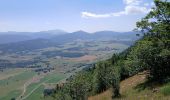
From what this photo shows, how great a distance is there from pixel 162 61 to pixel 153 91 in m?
7.39

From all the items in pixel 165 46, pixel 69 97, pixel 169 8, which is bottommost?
pixel 69 97

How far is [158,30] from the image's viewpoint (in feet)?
135

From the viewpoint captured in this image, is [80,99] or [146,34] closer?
[80,99]

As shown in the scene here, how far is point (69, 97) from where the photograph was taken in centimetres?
4084

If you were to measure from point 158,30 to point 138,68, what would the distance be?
7385mm

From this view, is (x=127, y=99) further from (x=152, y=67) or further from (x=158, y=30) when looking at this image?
(x=158, y=30)

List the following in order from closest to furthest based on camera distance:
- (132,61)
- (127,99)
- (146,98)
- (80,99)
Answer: (146,98) < (127,99) < (80,99) < (132,61)

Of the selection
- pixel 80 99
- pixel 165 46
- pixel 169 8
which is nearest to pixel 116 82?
pixel 80 99

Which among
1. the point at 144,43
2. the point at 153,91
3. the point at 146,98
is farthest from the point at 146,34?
the point at 146,98

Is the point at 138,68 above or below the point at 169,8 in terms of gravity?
below

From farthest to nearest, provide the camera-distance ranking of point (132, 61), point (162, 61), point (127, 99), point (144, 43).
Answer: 1. point (132, 61)
2. point (144, 43)
3. point (162, 61)
4. point (127, 99)

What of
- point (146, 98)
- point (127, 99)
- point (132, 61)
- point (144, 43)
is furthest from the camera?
point (132, 61)

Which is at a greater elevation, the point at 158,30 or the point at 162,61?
the point at 158,30

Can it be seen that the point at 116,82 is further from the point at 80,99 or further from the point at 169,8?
the point at 169,8
